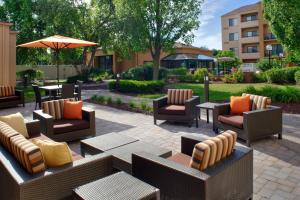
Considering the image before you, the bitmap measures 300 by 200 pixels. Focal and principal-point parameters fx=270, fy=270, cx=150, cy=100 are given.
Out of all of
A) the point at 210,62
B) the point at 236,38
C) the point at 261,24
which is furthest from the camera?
the point at 236,38

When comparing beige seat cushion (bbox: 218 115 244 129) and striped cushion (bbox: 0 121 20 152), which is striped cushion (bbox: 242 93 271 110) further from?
striped cushion (bbox: 0 121 20 152)

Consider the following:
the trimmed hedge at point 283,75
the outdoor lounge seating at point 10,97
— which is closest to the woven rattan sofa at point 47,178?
the outdoor lounge seating at point 10,97

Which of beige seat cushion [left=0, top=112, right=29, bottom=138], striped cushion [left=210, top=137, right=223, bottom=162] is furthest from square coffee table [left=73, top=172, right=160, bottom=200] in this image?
beige seat cushion [left=0, top=112, right=29, bottom=138]

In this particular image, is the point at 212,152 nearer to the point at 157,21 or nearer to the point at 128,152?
the point at 128,152

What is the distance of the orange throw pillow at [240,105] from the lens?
6801 millimetres


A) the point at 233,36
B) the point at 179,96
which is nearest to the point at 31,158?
the point at 179,96

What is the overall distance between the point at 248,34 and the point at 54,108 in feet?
156

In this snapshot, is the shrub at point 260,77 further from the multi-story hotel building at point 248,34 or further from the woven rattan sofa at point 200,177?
the multi-story hotel building at point 248,34

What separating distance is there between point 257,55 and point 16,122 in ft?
155

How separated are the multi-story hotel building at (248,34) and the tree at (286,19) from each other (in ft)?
108

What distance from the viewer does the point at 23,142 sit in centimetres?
322

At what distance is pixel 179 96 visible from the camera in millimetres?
8562

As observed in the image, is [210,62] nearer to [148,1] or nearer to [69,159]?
[148,1]

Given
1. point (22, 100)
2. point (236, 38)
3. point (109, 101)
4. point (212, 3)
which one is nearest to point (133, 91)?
point (109, 101)
